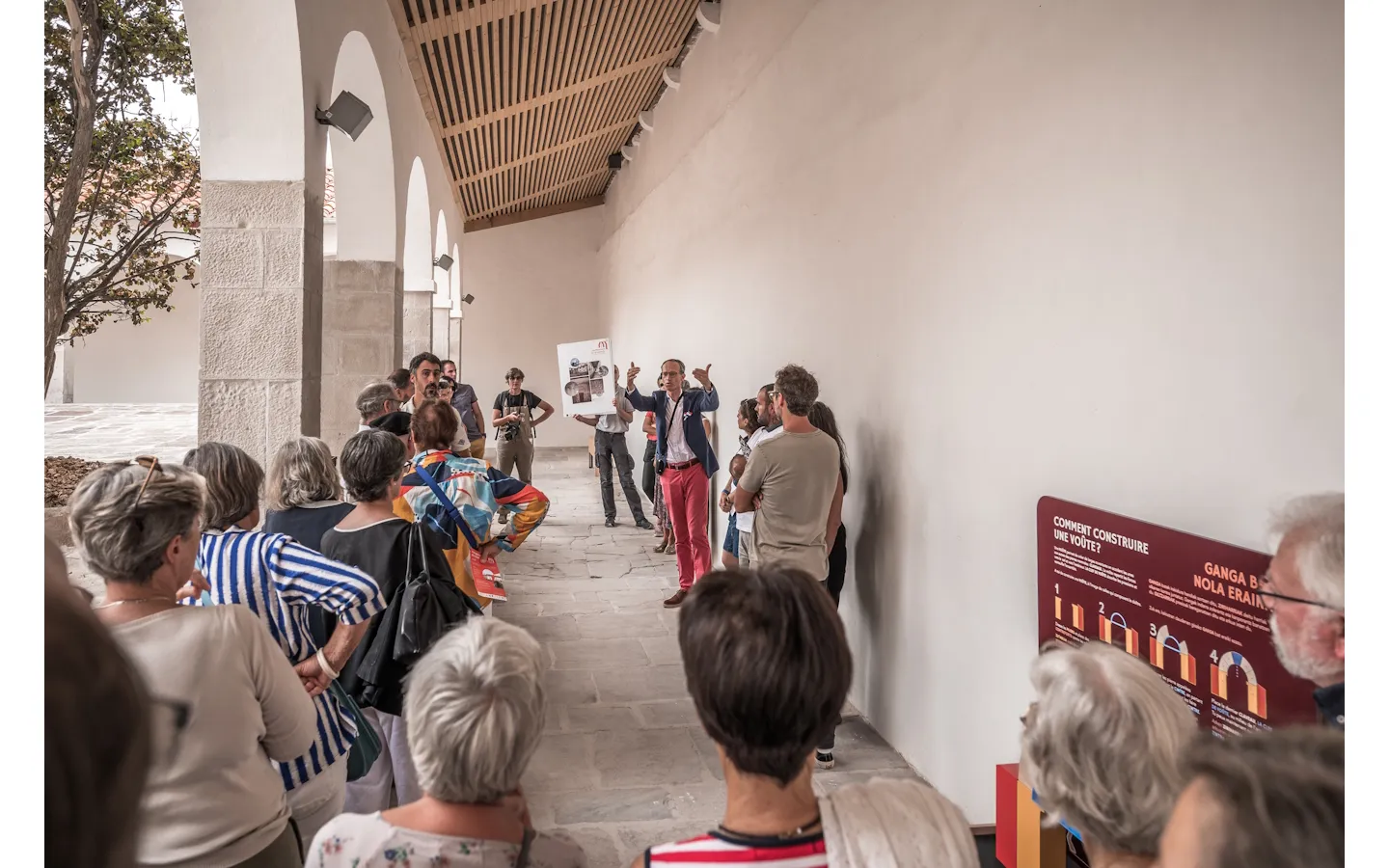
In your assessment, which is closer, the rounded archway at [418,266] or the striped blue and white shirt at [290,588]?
the striped blue and white shirt at [290,588]

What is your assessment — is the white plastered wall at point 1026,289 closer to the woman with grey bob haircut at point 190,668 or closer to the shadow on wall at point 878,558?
the shadow on wall at point 878,558

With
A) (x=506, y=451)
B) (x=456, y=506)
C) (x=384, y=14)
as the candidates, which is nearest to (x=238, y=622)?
(x=456, y=506)

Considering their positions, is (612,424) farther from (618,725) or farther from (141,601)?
(141,601)

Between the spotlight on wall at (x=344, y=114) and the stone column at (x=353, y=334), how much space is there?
87.1 inches

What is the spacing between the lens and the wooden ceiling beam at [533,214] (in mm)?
17188

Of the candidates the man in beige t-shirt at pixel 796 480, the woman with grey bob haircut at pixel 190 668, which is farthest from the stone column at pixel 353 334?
the woman with grey bob haircut at pixel 190 668

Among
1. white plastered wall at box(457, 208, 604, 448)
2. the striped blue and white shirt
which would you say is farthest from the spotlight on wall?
white plastered wall at box(457, 208, 604, 448)

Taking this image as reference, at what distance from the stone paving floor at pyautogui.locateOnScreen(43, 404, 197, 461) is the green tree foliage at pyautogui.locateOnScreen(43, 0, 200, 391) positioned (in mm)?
2766

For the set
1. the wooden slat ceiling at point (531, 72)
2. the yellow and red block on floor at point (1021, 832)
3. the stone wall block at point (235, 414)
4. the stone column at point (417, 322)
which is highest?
the wooden slat ceiling at point (531, 72)

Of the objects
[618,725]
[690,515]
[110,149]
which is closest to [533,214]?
[110,149]

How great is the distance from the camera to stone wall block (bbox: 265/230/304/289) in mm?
3623

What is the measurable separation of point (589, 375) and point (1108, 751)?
19.7ft

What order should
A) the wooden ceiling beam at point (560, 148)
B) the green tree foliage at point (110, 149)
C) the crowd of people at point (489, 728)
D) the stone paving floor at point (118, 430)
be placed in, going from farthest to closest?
the wooden ceiling beam at point (560, 148)
the stone paving floor at point (118, 430)
the green tree foliage at point (110, 149)
the crowd of people at point (489, 728)

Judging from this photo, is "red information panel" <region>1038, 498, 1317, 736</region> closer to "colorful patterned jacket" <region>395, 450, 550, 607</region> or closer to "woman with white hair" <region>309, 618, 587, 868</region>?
"woman with white hair" <region>309, 618, 587, 868</region>
